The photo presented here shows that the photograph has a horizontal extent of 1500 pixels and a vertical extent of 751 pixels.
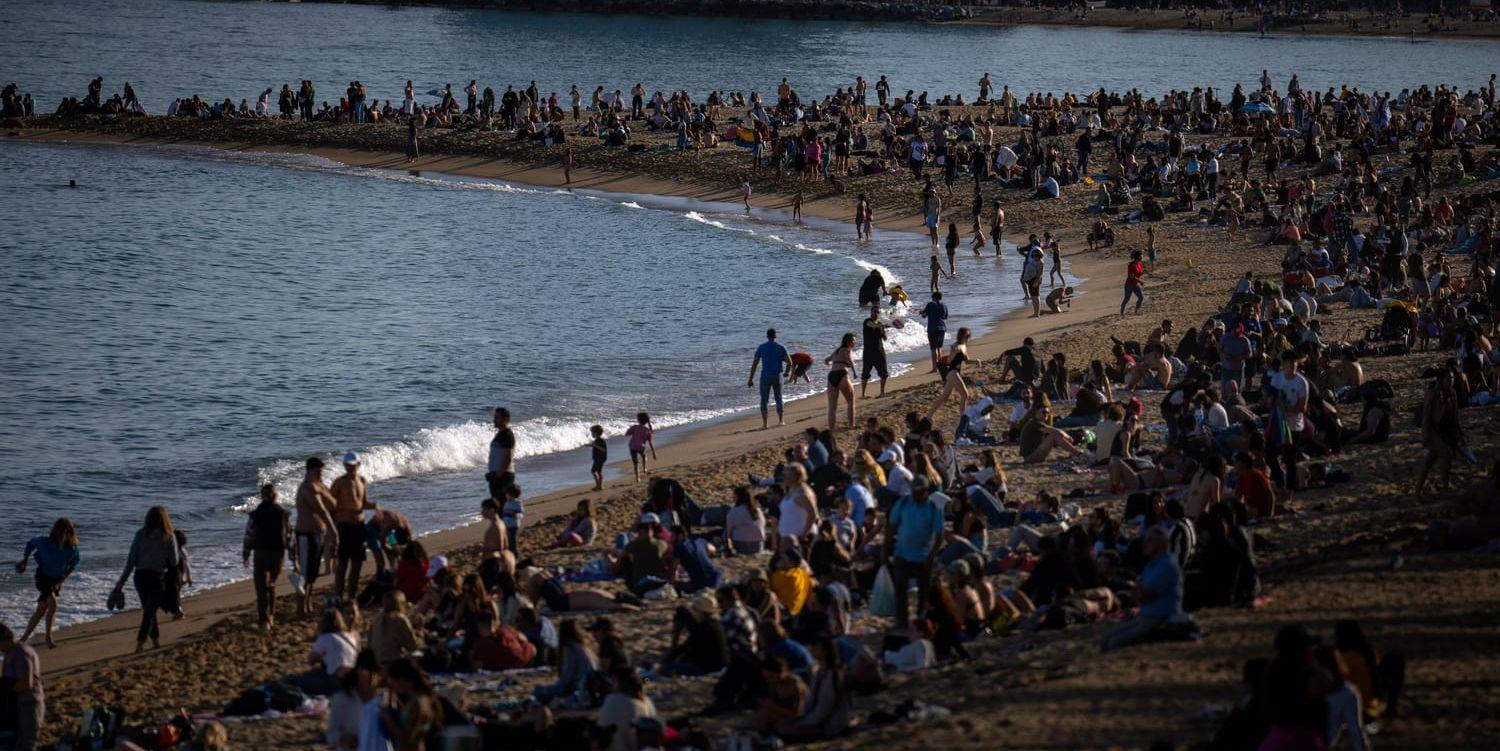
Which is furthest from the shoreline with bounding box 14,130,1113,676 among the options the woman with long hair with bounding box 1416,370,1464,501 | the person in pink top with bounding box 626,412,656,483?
the woman with long hair with bounding box 1416,370,1464,501

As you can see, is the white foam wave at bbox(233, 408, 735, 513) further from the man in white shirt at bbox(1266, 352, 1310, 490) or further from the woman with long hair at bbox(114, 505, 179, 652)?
the man in white shirt at bbox(1266, 352, 1310, 490)

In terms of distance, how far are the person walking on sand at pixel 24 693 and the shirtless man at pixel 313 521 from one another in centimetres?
309

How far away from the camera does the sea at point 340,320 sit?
22656 mm

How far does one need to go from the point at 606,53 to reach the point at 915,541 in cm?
10470

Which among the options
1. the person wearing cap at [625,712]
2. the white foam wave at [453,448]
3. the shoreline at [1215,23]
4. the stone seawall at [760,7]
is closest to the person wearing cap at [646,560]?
the person wearing cap at [625,712]

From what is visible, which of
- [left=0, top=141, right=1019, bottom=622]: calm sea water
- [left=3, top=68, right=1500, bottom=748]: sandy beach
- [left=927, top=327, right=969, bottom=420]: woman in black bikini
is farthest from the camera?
[left=0, top=141, right=1019, bottom=622]: calm sea water

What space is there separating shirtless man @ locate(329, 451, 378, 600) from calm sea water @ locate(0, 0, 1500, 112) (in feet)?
212

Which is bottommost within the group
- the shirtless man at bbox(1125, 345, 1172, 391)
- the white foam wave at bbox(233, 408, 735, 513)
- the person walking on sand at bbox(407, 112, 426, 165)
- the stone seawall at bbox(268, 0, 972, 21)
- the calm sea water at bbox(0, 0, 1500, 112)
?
the white foam wave at bbox(233, 408, 735, 513)

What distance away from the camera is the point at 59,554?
50.2ft

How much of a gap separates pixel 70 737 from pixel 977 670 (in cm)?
690

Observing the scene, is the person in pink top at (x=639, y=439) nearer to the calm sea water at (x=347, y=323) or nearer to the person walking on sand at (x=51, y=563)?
the calm sea water at (x=347, y=323)

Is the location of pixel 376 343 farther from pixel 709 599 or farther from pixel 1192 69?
pixel 1192 69

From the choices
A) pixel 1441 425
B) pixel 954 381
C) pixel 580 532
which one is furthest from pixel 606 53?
pixel 1441 425

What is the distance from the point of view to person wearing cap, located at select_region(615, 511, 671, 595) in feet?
49.1
